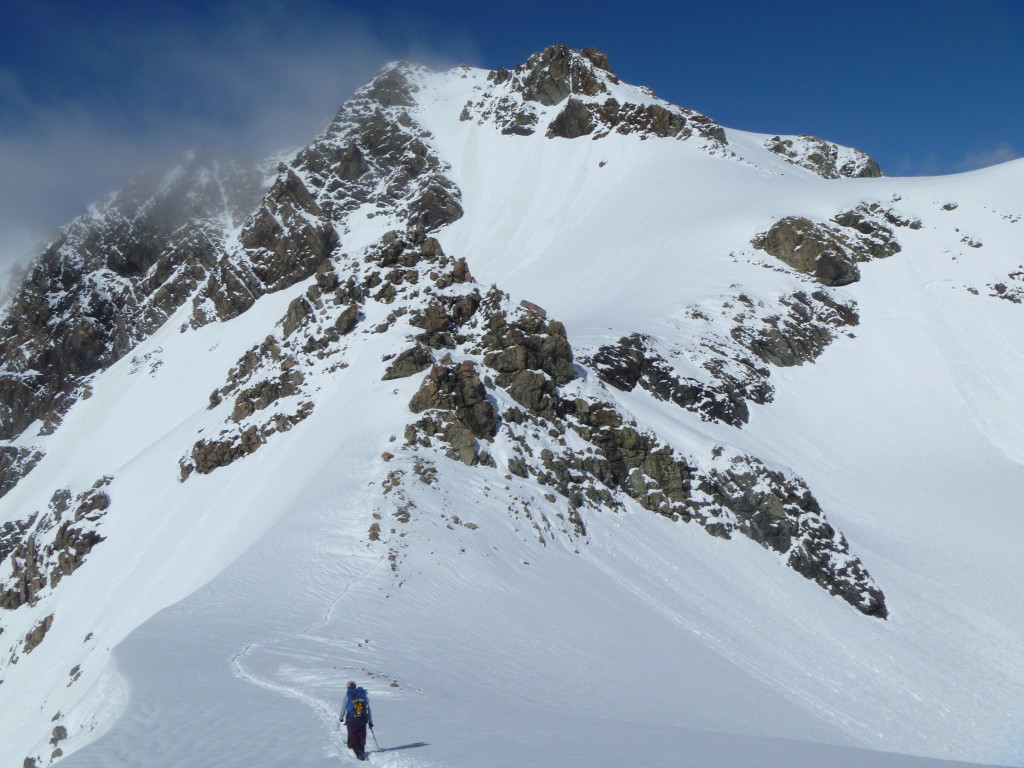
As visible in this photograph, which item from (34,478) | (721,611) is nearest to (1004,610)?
(721,611)

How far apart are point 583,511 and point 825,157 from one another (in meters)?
86.5

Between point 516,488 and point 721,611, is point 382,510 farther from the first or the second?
point 721,611

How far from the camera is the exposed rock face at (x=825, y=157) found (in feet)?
306

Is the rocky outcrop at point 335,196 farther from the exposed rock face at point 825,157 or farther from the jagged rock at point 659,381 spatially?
the exposed rock face at point 825,157

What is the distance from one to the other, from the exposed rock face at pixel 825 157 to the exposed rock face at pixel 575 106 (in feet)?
56.1

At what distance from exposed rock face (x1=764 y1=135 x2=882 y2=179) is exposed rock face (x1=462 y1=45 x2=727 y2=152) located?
674 inches

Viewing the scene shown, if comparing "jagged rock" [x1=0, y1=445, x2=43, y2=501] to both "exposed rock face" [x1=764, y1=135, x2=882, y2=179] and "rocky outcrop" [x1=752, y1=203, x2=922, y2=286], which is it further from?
"exposed rock face" [x1=764, y1=135, x2=882, y2=179]

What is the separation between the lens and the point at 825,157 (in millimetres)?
94875

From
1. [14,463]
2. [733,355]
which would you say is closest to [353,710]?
[733,355]

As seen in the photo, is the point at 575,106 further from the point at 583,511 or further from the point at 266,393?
the point at 583,511

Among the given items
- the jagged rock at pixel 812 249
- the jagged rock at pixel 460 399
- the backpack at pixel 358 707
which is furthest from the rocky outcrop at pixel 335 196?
the backpack at pixel 358 707

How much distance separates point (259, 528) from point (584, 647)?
12.1 m

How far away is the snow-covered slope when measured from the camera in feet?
40.8

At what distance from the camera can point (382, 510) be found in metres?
21.1
